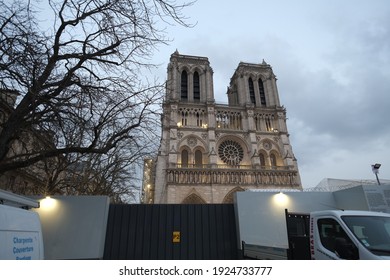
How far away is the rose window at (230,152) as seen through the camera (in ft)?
108

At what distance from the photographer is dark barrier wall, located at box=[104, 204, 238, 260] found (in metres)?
6.62

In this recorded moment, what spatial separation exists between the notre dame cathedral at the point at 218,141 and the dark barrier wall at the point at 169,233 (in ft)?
61.9

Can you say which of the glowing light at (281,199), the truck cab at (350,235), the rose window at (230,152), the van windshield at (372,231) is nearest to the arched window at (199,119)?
the rose window at (230,152)

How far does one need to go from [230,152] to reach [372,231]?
30.3 metres

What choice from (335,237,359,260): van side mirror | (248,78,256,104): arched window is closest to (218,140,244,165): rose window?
(248,78,256,104): arched window

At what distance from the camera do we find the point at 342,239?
130 inches

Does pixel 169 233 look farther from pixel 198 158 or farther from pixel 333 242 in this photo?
pixel 198 158

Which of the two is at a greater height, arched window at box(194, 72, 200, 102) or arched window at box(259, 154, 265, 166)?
arched window at box(194, 72, 200, 102)

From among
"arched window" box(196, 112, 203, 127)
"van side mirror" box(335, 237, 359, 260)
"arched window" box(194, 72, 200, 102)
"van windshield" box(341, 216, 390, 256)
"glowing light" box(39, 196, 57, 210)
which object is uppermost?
"arched window" box(194, 72, 200, 102)

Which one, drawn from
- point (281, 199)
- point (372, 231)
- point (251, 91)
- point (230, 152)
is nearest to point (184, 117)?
point (230, 152)

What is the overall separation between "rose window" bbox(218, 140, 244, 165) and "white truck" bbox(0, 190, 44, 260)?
30.6 m

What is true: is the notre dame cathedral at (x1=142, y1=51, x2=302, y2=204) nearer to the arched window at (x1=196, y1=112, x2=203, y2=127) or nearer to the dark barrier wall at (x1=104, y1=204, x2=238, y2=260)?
the arched window at (x1=196, y1=112, x2=203, y2=127)

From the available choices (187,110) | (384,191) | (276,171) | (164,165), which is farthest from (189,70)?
(384,191)

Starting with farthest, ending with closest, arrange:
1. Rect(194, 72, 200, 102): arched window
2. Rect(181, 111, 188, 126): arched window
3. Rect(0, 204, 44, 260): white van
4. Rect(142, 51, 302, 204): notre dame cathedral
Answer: Rect(194, 72, 200, 102): arched window, Rect(181, 111, 188, 126): arched window, Rect(142, 51, 302, 204): notre dame cathedral, Rect(0, 204, 44, 260): white van
